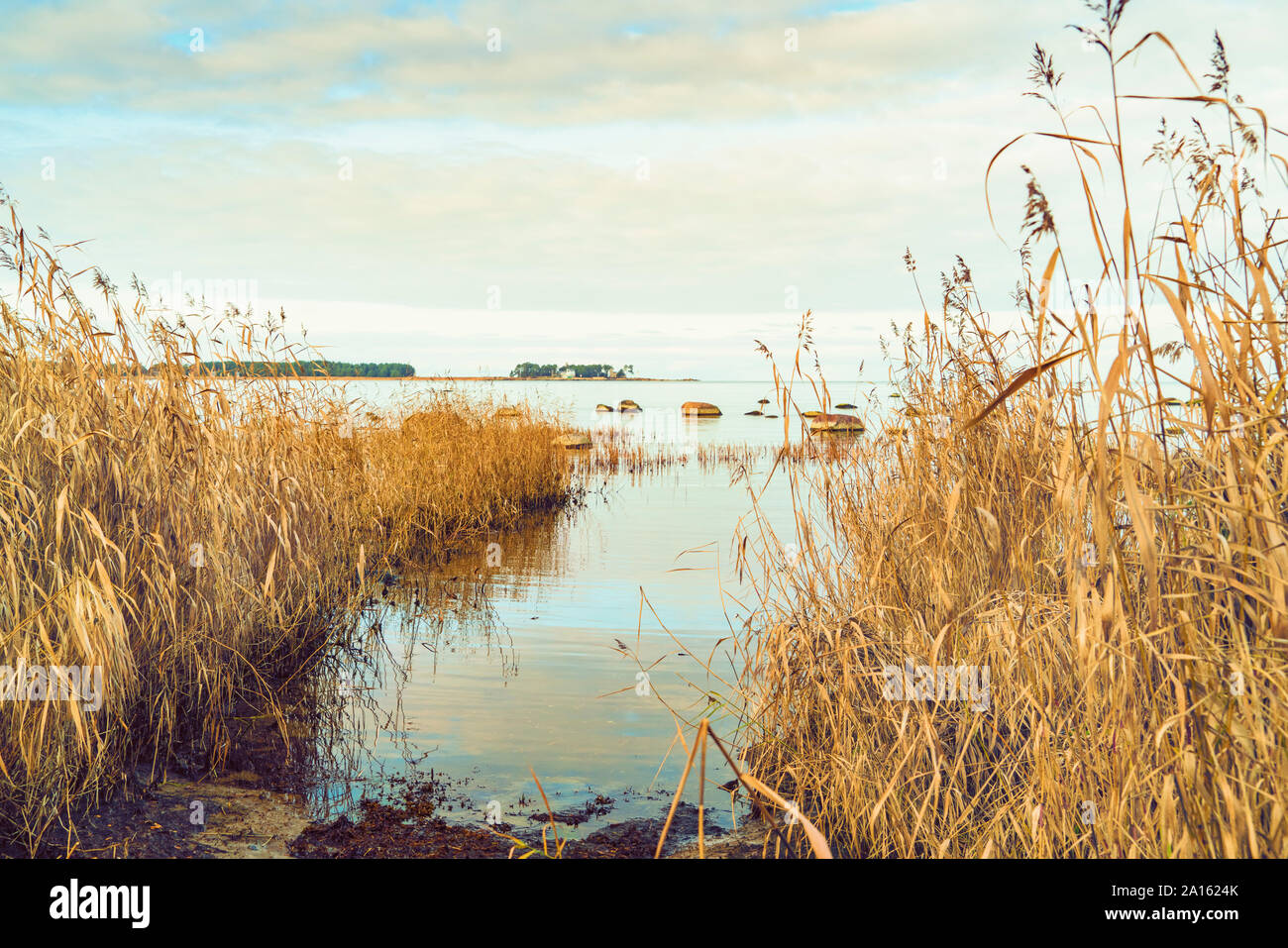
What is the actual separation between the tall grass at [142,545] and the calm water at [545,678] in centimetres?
79

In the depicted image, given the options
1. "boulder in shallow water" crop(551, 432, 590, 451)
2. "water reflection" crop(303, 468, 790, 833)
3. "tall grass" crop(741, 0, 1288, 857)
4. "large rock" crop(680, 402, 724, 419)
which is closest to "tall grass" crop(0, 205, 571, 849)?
"water reflection" crop(303, 468, 790, 833)

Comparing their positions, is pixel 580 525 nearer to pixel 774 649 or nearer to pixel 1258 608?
pixel 774 649

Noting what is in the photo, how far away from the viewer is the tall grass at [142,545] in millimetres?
3492

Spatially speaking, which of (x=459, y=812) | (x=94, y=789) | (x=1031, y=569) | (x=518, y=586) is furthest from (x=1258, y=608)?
(x=518, y=586)

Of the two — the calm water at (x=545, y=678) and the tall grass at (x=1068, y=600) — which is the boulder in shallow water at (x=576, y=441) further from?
the tall grass at (x=1068, y=600)

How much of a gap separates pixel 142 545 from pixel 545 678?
2934mm

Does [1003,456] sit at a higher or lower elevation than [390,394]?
lower

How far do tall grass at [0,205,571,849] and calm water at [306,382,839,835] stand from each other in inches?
31.1

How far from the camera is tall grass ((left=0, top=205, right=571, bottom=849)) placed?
11.5 feet

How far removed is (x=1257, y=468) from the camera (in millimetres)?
1971

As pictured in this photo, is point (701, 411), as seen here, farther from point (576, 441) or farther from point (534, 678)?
point (534, 678)

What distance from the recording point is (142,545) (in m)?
4.32

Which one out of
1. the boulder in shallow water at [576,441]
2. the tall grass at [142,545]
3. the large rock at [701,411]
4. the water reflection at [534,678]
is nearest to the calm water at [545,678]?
the water reflection at [534,678]
